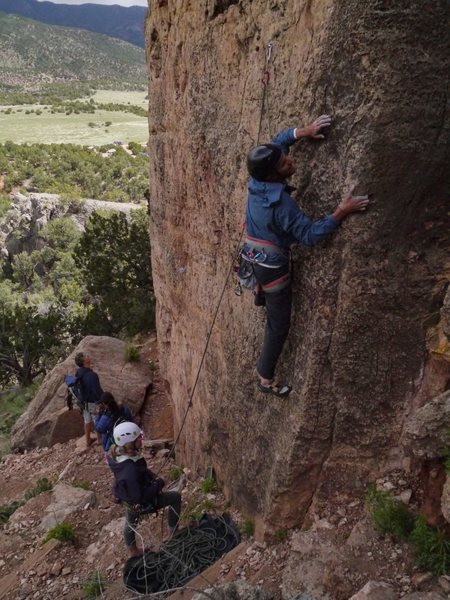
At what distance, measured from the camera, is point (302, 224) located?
4.55 m

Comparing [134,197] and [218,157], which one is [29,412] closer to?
[218,157]

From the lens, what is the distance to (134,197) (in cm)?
5231

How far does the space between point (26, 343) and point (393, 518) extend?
17.5 m

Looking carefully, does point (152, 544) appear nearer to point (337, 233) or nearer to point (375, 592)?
point (375, 592)

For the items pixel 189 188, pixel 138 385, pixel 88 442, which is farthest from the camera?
pixel 138 385

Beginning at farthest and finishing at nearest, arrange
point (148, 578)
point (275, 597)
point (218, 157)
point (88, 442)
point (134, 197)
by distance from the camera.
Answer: point (134, 197), point (88, 442), point (218, 157), point (148, 578), point (275, 597)

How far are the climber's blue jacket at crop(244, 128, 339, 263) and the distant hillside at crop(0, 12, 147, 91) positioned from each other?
153166 millimetres

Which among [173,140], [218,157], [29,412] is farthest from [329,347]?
[29,412]

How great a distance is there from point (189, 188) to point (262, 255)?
118 inches

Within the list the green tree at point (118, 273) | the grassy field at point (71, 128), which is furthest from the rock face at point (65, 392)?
the grassy field at point (71, 128)

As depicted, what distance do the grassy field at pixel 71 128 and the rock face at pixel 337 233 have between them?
73.7m

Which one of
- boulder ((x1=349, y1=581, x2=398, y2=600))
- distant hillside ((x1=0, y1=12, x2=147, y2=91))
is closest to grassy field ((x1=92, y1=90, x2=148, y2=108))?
distant hillside ((x1=0, y1=12, x2=147, y2=91))

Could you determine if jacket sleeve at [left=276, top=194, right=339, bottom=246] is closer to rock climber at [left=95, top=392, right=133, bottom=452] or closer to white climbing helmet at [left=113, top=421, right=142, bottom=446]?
white climbing helmet at [left=113, top=421, right=142, bottom=446]

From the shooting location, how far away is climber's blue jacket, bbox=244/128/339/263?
4496 millimetres
